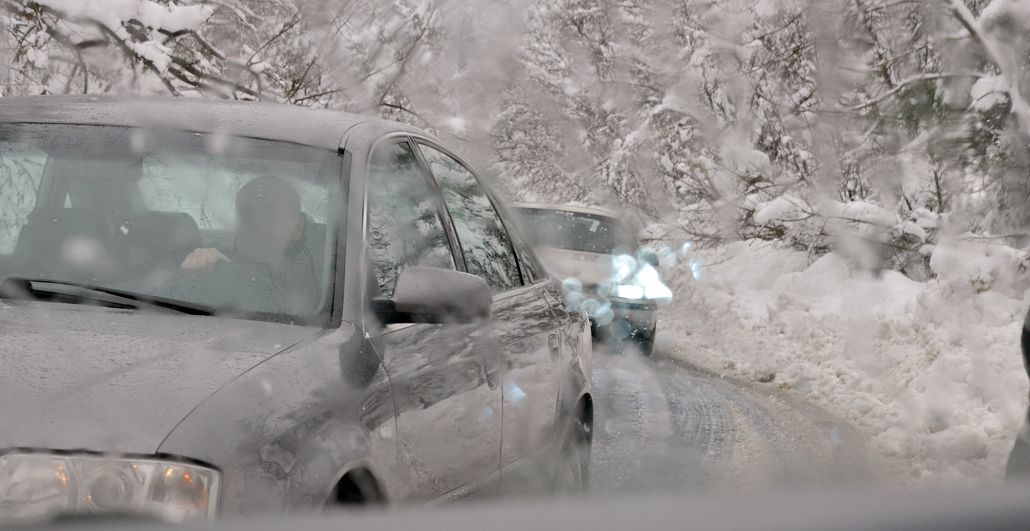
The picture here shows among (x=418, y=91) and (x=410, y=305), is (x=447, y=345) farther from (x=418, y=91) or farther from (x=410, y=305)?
(x=418, y=91)

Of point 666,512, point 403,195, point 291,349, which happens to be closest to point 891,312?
point 403,195

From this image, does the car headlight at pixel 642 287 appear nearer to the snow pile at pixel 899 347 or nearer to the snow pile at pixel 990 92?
the snow pile at pixel 899 347

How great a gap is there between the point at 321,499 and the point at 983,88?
39.0 ft

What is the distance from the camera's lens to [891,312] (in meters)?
14.5

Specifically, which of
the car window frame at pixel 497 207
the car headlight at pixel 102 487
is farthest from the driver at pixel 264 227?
the car headlight at pixel 102 487

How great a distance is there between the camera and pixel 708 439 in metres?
7.95

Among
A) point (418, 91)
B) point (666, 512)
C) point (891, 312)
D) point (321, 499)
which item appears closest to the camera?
point (666, 512)

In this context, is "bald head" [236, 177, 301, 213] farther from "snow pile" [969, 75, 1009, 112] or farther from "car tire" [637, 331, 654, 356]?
"snow pile" [969, 75, 1009, 112]

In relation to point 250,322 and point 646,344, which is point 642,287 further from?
point 250,322

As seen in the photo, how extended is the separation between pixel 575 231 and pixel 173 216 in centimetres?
1170

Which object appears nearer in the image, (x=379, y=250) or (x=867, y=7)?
(x=379, y=250)

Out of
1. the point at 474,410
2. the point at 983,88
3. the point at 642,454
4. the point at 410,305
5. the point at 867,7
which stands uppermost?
the point at 867,7

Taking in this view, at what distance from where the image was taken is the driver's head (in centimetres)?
322

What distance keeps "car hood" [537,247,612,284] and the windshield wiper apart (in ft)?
36.0
